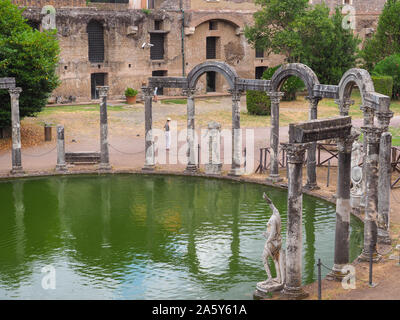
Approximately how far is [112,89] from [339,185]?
95.3 feet

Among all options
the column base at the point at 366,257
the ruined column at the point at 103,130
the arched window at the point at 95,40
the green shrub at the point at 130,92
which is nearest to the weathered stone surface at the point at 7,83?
the ruined column at the point at 103,130

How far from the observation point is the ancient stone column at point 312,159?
20.5m

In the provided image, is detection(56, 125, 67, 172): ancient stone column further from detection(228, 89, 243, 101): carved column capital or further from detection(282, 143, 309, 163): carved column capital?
detection(282, 143, 309, 163): carved column capital

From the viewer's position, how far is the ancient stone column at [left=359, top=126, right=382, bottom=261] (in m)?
14.8

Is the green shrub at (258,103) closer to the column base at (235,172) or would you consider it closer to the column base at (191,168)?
the column base at (191,168)

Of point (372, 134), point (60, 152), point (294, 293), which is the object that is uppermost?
point (372, 134)

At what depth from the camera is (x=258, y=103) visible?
35531 millimetres

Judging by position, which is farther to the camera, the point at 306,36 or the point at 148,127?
the point at 306,36

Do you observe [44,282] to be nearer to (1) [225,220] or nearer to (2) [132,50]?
(1) [225,220]

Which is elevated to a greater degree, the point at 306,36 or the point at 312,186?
the point at 306,36

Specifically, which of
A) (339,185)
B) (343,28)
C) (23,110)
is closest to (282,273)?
(339,185)

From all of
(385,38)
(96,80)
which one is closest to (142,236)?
(96,80)

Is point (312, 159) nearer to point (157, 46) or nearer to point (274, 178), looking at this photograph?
point (274, 178)

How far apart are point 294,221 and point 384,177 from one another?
13.2 ft
